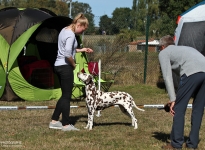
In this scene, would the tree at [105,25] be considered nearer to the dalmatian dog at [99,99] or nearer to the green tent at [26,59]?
the green tent at [26,59]

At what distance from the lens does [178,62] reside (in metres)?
5.64

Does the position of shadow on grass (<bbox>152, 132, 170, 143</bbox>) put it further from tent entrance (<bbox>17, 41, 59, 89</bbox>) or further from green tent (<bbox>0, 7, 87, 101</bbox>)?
tent entrance (<bbox>17, 41, 59, 89</bbox>)

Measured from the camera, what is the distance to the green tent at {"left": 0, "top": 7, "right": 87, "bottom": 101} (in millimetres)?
10867

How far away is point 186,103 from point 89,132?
204 centimetres

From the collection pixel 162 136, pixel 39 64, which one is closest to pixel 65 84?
pixel 162 136

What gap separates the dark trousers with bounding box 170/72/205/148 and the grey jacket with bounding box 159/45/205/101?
3.1 inches

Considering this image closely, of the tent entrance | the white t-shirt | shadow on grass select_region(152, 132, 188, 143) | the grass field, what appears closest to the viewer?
the grass field

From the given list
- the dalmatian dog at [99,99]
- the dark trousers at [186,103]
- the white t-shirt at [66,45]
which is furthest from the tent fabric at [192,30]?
the dark trousers at [186,103]

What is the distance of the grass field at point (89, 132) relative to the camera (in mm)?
6160

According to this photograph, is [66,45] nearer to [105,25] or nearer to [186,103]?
[186,103]

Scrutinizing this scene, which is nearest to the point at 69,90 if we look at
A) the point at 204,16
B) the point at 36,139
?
the point at 36,139

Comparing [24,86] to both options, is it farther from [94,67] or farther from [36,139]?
[36,139]

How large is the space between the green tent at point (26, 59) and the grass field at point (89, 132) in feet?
5.83

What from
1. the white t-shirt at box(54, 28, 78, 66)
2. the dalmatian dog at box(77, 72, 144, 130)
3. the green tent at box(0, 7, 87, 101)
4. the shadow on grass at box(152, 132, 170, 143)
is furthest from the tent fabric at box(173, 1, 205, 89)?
the white t-shirt at box(54, 28, 78, 66)
